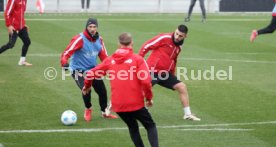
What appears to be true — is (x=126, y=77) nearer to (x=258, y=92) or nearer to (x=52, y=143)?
(x=52, y=143)

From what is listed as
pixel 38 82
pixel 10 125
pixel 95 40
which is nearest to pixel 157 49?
pixel 95 40

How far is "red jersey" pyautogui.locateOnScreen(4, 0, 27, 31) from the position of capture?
67.1ft

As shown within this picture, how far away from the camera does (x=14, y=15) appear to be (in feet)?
67.4

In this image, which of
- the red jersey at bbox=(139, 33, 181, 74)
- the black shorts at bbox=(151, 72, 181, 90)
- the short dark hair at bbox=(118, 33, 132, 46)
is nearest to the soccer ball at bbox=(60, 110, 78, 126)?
the black shorts at bbox=(151, 72, 181, 90)

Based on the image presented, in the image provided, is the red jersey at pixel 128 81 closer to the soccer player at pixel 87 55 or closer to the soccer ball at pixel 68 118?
the soccer ball at pixel 68 118

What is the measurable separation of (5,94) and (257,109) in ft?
18.2

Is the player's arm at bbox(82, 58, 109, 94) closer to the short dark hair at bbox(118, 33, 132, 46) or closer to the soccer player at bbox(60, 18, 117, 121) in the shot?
the short dark hair at bbox(118, 33, 132, 46)

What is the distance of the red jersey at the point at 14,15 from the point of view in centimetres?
2045

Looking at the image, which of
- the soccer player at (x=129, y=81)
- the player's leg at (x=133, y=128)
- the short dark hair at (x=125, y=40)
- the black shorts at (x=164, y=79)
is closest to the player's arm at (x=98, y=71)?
the soccer player at (x=129, y=81)

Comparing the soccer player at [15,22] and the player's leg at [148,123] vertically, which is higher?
the soccer player at [15,22]

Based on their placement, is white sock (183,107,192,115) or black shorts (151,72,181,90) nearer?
white sock (183,107,192,115)

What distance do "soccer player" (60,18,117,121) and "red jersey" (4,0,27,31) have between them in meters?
6.62

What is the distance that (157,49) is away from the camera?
14281 millimetres

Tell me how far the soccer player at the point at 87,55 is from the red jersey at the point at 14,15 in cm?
662
